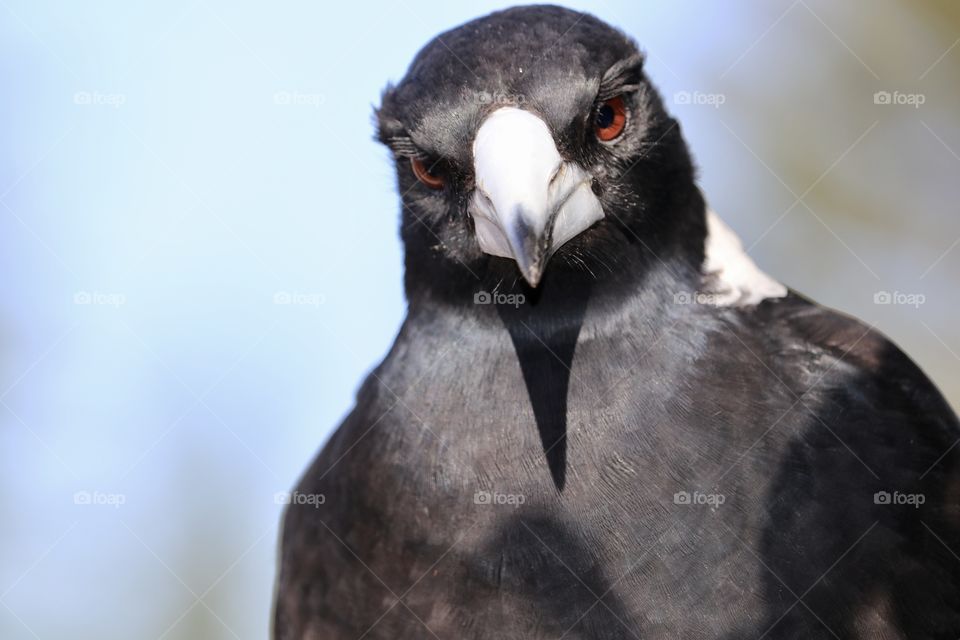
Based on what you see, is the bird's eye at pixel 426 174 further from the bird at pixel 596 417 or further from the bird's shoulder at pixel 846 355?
the bird's shoulder at pixel 846 355

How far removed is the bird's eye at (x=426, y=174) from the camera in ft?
10.8

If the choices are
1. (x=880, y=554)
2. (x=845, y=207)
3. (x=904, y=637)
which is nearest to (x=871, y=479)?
(x=880, y=554)

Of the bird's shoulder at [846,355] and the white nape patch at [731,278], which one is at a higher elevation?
the white nape patch at [731,278]

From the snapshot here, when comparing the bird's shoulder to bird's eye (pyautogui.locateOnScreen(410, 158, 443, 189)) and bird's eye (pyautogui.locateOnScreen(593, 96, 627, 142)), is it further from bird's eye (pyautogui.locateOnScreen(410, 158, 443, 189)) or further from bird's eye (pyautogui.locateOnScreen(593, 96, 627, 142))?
bird's eye (pyautogui.locateOnScreen(410, 158, 443, 189))

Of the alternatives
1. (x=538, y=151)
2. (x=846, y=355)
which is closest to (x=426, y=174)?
(x=538, y=151)

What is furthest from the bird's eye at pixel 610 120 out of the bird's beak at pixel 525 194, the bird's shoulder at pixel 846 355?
the bird's shoulder at pixel 846 355

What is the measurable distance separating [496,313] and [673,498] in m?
0.69

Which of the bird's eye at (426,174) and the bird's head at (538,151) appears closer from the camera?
the bird's head at (538,151)

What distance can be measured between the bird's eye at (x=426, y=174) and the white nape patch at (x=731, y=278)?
0.75m

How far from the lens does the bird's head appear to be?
2.98 meters

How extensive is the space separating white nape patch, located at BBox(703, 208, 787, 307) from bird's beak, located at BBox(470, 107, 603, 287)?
1.29 feet

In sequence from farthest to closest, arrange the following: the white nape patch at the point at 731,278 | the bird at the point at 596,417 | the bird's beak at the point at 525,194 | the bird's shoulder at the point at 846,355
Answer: the white nape patch at the point at 731,278, the bird's shoulder at the point at 846,355, the bird at the point at 596,417, the bird's beak at the point at 525,194

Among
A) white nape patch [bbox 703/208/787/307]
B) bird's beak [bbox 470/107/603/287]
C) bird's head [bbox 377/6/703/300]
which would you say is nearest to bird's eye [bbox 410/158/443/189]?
bird's head [bbox 377/6/703/300]

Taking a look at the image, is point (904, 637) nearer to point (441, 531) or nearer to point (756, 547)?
point (756, 547)
